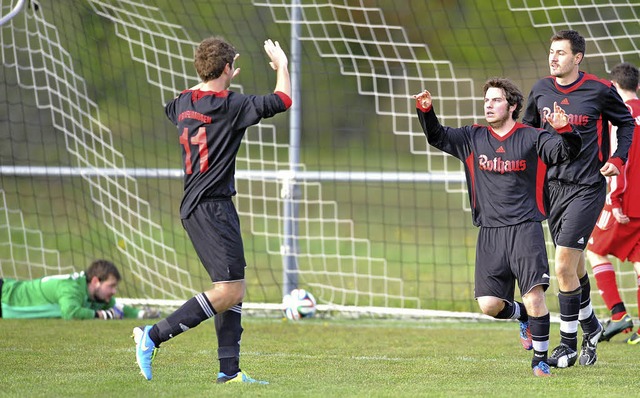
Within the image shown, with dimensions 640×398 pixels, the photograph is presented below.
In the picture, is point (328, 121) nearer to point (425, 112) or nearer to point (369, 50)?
point (369, 50)

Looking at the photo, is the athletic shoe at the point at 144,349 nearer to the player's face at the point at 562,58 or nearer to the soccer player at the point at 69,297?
the player's face at the point at 562,58

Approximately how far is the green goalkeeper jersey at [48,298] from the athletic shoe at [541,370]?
477cm

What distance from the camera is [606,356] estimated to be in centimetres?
762

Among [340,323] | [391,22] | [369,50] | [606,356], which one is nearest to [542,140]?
[606,356]

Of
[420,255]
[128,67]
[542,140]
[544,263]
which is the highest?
[128,67]

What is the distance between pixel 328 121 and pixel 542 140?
51.0 feet

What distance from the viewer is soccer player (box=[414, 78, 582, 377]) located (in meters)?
6.41

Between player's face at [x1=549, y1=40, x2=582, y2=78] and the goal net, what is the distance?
7.95ft

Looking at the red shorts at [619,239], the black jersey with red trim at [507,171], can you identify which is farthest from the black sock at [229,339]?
the red shorts at [619,239]

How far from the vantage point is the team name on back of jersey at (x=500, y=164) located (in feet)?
21.3

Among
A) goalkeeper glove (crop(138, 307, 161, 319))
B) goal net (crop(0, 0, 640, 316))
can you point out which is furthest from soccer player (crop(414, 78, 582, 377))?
goalkeeper glove (crop(138, 307, 161, 319))

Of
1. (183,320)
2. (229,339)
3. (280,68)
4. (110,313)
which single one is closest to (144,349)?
(183,320)

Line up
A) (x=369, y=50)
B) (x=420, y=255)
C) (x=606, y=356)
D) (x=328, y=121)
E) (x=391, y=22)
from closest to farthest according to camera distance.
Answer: (x=606, y=356) → (x=420, y=255) → (x=369, y=50) → (x=391, y=22) → (x=328, y=121)

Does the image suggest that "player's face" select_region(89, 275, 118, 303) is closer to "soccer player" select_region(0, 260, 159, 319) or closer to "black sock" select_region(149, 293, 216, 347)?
"soccer player" select_region(0, 260, 159, 319)
